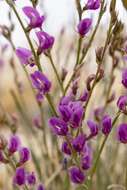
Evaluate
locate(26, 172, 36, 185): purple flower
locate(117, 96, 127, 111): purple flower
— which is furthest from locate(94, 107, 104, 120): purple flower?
locate(117, 96, 127, 111): purple flower

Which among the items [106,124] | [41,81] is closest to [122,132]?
[106,124]

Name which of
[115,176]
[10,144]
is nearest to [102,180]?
[115,176]

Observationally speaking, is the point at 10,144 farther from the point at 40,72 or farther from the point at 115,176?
the point at 115,176

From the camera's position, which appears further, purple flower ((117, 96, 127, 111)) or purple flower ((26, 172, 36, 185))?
purple flower ((26, 172, 36, 185))

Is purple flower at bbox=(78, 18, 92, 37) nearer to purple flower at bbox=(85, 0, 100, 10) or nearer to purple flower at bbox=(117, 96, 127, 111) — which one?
purple flower at bbox=(85, 0, 100, 10)

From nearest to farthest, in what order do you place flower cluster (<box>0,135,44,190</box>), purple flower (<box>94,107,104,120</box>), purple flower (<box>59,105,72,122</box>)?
purple flower (<box>59,105,72,122</box>), flower cluster (<box>0,135,44,190</box>), purple flower (<box>94,107,104,120</box>)

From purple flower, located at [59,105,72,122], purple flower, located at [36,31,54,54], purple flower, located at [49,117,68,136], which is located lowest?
purple flower, located at [49,117,68,136]

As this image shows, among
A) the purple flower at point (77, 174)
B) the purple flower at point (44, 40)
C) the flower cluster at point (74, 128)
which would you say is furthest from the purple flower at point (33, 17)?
the purple flower at point (77, 174)

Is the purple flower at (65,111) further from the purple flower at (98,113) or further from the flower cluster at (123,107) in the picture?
the purple flower at (98,113)
